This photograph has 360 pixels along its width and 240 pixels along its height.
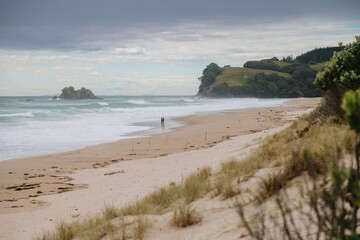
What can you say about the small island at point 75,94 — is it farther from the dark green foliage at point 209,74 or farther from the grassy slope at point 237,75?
the grassy slope at point 237,75

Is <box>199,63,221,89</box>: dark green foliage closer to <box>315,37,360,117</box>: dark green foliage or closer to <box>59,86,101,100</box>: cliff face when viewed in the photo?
<box>59,86,101,100</box>: cliff face

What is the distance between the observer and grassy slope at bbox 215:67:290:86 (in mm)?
131375

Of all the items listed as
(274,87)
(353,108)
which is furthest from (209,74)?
(353,108)

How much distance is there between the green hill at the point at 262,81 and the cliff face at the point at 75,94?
42.9 m

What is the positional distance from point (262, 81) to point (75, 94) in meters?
68.9

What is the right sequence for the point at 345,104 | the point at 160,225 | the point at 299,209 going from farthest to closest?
the point at 160,225
the point at 299,209
the point at 345,104

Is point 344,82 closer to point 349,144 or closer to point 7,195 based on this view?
point 349,144

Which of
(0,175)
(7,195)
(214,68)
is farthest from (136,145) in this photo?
(214,68)

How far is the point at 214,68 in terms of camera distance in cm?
15025

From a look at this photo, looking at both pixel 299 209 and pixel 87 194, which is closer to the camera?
pixel 299 209

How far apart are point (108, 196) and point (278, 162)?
4.86 m

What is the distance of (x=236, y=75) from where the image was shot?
14012cm

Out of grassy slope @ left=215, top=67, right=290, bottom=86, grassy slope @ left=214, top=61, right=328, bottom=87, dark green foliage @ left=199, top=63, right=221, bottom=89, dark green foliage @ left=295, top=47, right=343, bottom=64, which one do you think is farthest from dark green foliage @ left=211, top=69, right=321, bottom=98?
dark green foliage @ left=295, top=47, right=343, bottom=64

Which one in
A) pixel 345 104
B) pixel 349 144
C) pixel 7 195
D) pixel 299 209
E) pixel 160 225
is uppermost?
pixel 345 104
